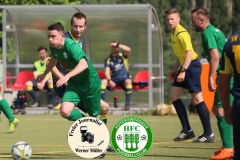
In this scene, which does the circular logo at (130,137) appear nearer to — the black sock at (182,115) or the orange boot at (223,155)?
the orange boot at (223,155)

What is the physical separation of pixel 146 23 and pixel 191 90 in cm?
917

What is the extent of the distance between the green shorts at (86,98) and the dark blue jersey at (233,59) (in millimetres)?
3505

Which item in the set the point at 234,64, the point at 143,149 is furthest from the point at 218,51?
the point at 234,64

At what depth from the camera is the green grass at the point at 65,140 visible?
385 inches

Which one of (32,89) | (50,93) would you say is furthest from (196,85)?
(32,89)

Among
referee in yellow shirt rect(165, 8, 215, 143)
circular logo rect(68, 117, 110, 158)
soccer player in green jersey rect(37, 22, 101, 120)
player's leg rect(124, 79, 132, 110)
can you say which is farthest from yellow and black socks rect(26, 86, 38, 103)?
circular logo rect(68, 117, 110, 158)

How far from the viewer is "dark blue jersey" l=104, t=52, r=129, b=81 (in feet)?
65.0

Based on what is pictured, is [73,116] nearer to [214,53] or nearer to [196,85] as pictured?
[214,53]

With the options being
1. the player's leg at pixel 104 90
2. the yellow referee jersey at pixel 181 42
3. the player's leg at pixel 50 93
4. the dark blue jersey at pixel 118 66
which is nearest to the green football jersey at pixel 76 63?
the yellow referee jersey at pixel 181 42

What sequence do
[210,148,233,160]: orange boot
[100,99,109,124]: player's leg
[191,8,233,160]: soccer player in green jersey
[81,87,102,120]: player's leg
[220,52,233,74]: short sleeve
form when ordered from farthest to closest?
[100,99,109,124]: player's leg → [81,87,102,120]: player's leg → [191,8,233,160]: soccer player in green jersey → [210,148,233,160]: orange boot → [220,52,233,74]: short sleeve

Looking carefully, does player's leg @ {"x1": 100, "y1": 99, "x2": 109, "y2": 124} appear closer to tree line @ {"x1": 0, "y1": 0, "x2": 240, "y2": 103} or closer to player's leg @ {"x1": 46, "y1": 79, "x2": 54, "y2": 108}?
player's leg @ {"x1": 46, "y1": 79, "x2": 54, "y2": 108}

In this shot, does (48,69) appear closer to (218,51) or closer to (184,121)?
(218,51)

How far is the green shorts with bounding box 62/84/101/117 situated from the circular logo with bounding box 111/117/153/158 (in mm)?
1138

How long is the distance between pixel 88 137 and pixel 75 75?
0.98 m
